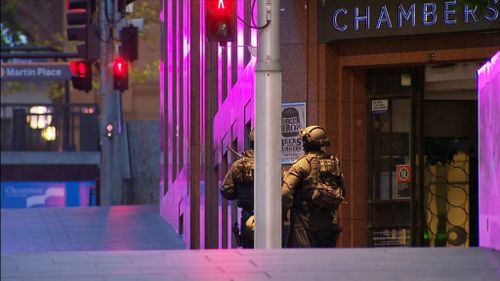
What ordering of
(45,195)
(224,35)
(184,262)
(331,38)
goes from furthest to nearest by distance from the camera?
(45,195) < (331,38) < (224,35) < (184,262)

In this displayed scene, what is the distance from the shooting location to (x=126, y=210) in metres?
23.0

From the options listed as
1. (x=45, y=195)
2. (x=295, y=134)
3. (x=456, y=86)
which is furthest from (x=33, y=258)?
(x=45, y=195)

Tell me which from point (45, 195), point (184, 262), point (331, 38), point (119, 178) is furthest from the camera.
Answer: point (45, 195)

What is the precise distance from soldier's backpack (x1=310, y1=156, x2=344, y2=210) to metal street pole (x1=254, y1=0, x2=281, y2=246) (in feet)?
1.22

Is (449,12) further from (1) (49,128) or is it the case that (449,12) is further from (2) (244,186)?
(1) (49,128)

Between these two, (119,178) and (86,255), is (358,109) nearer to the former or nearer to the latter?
(86,255)

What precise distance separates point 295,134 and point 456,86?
218 cm

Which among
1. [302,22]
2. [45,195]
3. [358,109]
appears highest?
[302,22]

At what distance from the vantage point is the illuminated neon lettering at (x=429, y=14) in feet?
44.7

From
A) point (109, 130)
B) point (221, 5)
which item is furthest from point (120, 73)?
point (221, 5)

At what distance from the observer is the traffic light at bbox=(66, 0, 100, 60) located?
66.4 ft

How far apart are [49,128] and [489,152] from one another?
2381 centimetres

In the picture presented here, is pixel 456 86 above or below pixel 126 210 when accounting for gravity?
above

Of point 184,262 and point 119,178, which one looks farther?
point 119,178
